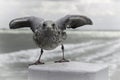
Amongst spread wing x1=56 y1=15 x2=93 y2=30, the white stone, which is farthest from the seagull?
the white stone

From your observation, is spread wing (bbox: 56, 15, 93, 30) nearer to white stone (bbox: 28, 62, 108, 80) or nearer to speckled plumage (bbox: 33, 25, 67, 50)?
speckled plumage (bbox: 33, 25, 67, 50)

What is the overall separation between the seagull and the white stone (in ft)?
1.70

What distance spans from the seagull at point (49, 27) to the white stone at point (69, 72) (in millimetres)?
518

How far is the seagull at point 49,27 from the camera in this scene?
6406mm

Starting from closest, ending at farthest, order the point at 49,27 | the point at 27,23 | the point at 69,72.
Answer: the point at 69,72
the point at 49,27
the point at 27,23

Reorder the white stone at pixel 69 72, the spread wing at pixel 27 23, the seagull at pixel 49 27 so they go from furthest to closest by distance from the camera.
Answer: the spread wing at pixel 27 23 < the seagull at pixel 49 27 < the white stone at pixel 69 72

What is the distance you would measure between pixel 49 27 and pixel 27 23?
3.20 ft

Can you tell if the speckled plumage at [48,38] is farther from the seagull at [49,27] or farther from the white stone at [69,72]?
the white stone at [69,72]

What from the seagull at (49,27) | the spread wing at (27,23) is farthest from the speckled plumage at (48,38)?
the spread wing at (27,23)

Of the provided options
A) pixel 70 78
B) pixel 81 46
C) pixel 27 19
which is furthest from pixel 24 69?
pixel 81 46

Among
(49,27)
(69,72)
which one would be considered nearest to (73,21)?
(49,27)

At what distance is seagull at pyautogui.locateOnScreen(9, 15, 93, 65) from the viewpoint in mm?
6406

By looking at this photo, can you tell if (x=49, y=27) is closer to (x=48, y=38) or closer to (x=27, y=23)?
(x=48, y=38)

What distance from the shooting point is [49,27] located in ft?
20.6
